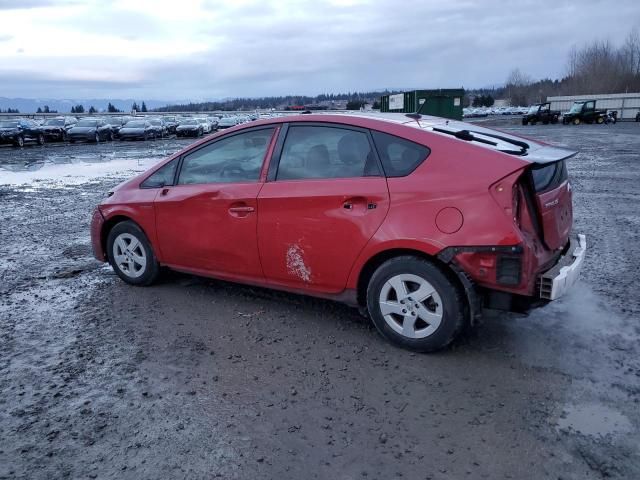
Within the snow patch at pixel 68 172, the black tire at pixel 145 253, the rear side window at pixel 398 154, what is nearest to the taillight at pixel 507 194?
the rear side window at pixel 398 154

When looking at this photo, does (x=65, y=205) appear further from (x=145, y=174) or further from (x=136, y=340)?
(x=136, y=340)

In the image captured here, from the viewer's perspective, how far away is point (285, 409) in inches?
126

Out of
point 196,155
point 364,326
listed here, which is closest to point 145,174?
point 196,155

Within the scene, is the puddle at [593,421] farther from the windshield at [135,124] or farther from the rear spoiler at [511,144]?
the windshield at [135,124]

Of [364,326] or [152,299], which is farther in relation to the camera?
[152,299]

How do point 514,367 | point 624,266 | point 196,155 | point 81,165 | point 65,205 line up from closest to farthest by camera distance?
point 514,367 < point 196,155 < point 624,266 < point 65,205 < point 81,165

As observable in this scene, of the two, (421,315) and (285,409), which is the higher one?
(421,315)

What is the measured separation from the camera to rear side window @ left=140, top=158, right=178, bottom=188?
511 centimetres

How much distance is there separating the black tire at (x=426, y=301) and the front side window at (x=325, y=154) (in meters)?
0.73

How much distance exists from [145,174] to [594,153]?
1962cm

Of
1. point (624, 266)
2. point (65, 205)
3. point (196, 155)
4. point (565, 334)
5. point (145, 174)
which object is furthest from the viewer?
point (65, 205)

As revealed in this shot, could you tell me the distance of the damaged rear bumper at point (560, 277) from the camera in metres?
3.52

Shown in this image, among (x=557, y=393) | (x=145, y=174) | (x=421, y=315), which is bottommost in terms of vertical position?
(x=557, y=393)

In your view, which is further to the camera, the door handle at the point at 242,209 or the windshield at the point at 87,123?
the windshield at the point at 87,123
